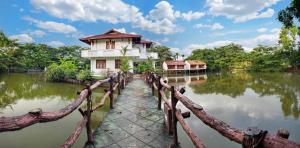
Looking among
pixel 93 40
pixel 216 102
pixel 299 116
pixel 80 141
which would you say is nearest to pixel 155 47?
pixel 93 40

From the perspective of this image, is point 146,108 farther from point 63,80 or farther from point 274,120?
point 63,80

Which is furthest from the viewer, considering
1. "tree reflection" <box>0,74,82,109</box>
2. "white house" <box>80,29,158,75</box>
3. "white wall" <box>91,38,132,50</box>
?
"white wall" <box>91,38,132,50</box>

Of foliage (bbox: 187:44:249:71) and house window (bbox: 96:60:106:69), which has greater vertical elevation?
foliage (bbox: 187:44:249:71)

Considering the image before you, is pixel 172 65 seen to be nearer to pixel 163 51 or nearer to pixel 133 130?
pixel 163 51

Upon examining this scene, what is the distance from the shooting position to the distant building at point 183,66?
40594 millimetres

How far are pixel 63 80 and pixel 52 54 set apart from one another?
3234cm

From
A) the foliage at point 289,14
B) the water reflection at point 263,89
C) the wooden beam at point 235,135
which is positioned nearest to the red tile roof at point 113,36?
the water reflection at point 263,89

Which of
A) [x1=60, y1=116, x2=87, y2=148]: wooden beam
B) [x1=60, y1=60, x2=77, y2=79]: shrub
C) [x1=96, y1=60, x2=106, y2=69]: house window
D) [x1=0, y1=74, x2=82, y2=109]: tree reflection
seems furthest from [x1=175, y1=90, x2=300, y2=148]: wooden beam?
[x1=96, y1=60, x2=106, y2=69]: house window

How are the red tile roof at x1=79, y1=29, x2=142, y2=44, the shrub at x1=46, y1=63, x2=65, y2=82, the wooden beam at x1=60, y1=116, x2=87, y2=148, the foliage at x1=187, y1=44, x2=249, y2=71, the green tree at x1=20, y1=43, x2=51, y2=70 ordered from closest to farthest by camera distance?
the wooden beam at x1=60, y1=116, x2=87, y2=148 → the shrub at x1=46, y1=63, x2=65, y2=82 → the red tile roof at x1=79, y1=29, x2=142, y2=44 → the green tree at x1=20, y1=43, x2=51, y2=70 → the foliage at x1=187, y1=44, x2=249, y2=71

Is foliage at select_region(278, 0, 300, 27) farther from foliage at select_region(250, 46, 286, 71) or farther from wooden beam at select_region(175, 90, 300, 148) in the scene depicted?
foliage at select_region(250, 46, 286, 71)

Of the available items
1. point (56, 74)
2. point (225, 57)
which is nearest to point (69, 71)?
point (56, 74)

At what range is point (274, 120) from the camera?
851 cm

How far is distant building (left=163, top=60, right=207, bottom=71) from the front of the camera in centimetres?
4059

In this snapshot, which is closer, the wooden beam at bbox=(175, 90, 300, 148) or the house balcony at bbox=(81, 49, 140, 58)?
the wooden beam at bbox=(175, 90, 300, 148)
